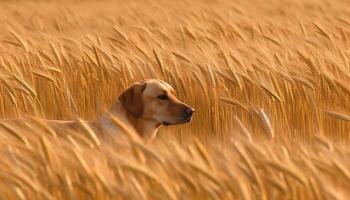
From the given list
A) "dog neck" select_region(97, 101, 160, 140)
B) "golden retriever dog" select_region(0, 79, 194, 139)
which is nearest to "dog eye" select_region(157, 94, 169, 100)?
"golden retriever dog" select_region(0, 79, 194, 139)

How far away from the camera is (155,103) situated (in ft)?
12.6

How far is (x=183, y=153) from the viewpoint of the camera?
202 centimetres

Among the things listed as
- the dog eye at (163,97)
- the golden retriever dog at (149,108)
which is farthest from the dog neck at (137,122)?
the dog eye at (163,97)

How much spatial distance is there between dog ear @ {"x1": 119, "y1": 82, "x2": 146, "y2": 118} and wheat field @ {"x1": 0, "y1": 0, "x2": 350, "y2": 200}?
0.16 m

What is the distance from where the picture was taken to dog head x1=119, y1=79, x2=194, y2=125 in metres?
3.74

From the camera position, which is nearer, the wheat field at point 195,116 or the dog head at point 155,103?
the wheat field at point 195,116

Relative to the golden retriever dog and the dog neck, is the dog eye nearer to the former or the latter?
the golden retriever dog

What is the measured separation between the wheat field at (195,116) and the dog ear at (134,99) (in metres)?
0.16

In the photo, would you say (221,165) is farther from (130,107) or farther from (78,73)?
(78,73)

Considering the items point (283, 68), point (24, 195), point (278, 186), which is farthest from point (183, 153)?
point (283, 68)

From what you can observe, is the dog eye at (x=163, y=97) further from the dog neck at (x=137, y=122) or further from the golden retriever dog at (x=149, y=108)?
the dog neck at (x=137, y=122)

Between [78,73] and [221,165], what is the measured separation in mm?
2396

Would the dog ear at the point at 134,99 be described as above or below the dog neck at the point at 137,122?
above

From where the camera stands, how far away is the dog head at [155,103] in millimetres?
3736
